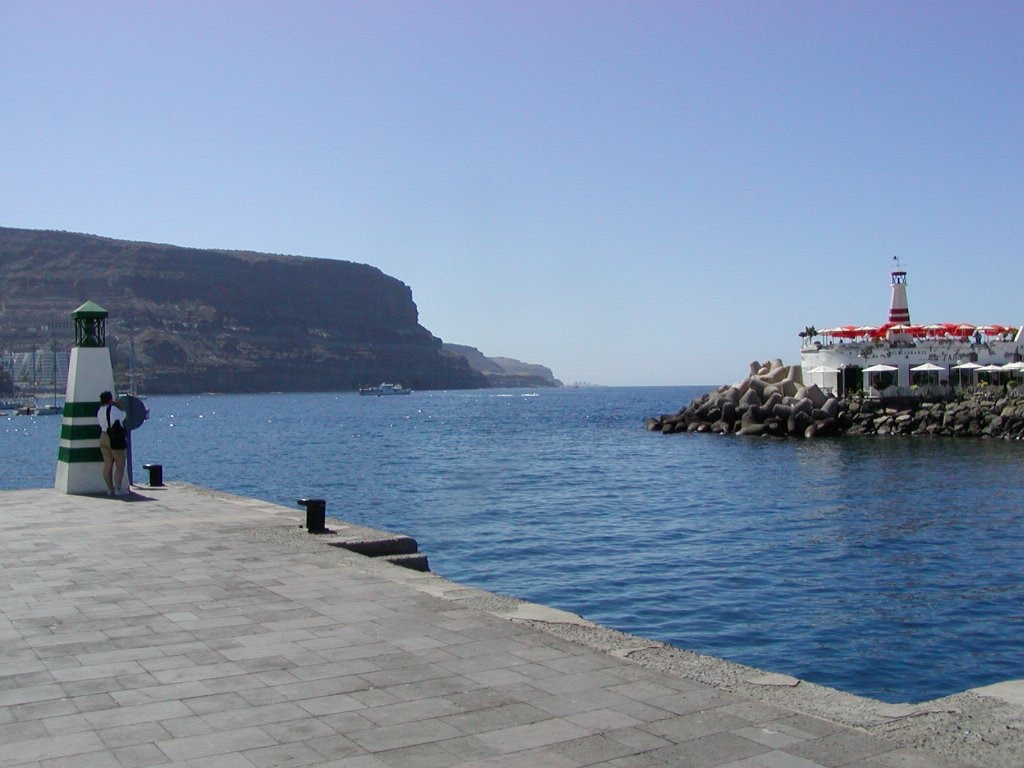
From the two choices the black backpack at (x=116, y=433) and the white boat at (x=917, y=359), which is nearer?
the black backpack at (x=116, y=433)

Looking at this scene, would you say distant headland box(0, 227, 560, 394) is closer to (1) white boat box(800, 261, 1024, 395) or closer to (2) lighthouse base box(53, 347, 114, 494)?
(1) white boat box(800, 261, 1024, 395)

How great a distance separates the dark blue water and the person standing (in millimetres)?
5574

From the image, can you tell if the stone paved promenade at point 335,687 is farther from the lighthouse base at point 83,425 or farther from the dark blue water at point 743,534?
the lighthouse base at point 83,425

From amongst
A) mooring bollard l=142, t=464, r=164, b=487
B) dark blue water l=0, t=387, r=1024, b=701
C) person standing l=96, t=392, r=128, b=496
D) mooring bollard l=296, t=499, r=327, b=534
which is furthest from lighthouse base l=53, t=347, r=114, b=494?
dark blue water l=0, t=387, r=1024, b=701

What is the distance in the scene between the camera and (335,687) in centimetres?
609

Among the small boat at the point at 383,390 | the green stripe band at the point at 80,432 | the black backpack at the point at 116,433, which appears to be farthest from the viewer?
the small boat at the point at 383,390

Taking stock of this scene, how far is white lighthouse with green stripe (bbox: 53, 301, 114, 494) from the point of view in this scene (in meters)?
16.1

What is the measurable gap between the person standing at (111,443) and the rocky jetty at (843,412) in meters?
39.7

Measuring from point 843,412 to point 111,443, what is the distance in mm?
41852

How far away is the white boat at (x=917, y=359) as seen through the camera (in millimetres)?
51969

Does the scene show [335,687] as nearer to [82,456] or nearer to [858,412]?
[82,456]

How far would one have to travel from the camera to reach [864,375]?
53.2 meters

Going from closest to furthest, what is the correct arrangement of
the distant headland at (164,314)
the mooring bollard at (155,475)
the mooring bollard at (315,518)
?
the mooring bollard at (315,518) → the mooring bollard at (155,475) → the distant headland at (164,314)

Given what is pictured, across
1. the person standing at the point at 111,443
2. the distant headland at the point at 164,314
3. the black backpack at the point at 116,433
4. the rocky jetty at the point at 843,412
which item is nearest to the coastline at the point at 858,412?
the rocky jetty at the point at 843,412
